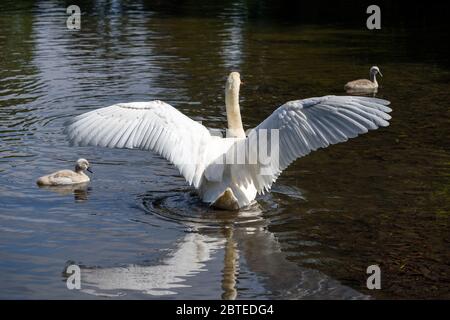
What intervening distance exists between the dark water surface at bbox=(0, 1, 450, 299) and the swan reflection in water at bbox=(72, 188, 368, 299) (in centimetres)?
2

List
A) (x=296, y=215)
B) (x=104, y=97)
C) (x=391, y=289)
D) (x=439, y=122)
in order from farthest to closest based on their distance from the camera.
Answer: (x=104, y=97) → (x=439, y=122) → (x=296, y=215) → (x=391, y=289)

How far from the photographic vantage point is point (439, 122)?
16734mm

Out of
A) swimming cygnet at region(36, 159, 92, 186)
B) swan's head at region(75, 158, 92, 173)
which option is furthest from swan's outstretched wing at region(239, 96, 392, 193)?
swan's head at region(75, 158, 92, 173)

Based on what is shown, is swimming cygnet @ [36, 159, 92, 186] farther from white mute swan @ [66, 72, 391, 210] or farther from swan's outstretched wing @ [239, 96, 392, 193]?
swan's outstretched wing @ [239, 96, 392, 193]

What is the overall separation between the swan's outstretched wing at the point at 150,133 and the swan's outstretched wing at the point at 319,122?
2.59ft

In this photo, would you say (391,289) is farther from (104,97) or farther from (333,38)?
(333,38)

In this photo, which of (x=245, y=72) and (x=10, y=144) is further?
(x=245, y=72)

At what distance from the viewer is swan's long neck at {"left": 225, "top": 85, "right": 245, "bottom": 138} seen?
40.6ft

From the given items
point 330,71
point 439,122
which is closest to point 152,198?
point 439,122

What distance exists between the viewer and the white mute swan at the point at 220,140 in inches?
429

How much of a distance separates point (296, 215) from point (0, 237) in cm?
357

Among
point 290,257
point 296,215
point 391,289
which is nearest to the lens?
point 391,289

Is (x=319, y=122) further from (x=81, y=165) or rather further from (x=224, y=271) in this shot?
(x=81, y=165)

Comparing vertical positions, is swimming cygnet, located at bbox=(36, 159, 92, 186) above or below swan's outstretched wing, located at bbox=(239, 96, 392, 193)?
below
